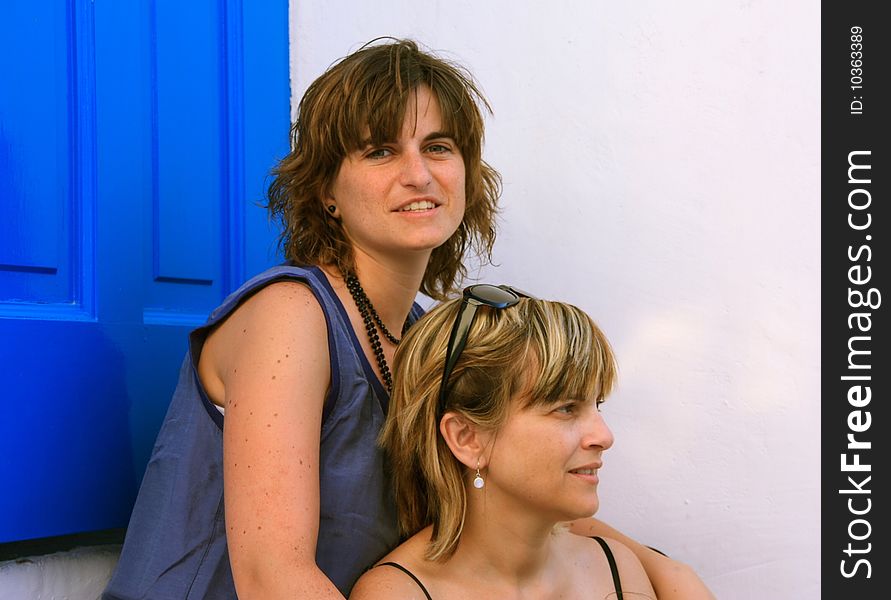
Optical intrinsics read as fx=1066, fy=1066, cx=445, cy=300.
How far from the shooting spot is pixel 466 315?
181 cm

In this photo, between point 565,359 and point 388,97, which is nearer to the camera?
point 565,359

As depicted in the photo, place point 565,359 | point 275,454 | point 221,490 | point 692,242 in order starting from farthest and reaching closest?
point 692,242 → point 221,490 → point 565,359 → point 275,454

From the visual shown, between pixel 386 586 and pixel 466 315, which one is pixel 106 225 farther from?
pixel 386 586

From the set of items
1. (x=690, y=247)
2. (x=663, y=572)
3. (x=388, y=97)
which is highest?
(x=388, y=97)

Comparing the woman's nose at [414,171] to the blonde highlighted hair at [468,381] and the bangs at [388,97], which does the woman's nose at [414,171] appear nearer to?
the bangs at [388,97]

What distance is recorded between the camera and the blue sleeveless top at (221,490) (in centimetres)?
182

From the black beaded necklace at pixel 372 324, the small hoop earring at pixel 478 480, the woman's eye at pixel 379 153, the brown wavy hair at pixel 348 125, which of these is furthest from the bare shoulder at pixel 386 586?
the woman's eye at pixel 379 153

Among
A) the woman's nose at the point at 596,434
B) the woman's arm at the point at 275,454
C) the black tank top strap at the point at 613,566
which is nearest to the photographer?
the woman's arm at the point at 275,454

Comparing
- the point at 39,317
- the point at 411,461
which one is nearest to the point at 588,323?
the point at 411,461

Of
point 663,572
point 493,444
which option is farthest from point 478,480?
point 663,572

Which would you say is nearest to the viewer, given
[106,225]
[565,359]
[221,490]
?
[565,359]

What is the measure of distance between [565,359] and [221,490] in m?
0.65

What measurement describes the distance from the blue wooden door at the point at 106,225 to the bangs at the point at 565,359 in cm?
85

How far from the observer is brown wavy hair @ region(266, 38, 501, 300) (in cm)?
194
